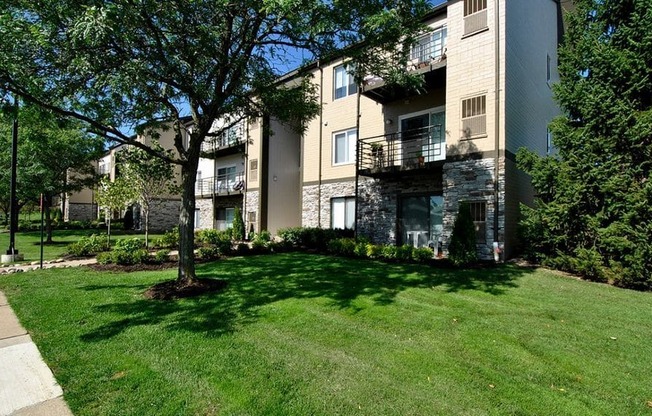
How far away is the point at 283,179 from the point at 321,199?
371cm

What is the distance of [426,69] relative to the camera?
1212 cm

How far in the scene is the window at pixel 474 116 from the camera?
1088cm

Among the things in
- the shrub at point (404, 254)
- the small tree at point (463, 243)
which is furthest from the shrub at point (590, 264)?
the shrub at point (404, 254)

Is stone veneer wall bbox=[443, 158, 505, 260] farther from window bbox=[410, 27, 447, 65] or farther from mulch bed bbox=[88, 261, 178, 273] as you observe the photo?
mulch bed bbox=[88, 261, 178, 273]

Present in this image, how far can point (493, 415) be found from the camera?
3.05 m

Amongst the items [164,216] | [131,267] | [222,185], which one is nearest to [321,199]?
[131,267]

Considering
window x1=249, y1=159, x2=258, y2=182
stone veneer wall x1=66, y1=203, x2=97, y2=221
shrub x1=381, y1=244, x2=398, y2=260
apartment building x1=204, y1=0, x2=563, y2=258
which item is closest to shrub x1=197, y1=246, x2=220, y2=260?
apartment building x1=204, y1=0, x2=563, y2=258

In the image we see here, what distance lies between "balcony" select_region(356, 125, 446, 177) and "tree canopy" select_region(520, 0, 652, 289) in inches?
136

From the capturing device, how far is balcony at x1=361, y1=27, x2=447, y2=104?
1209cm

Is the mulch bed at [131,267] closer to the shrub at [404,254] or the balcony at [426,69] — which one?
the shrub at [404,254]

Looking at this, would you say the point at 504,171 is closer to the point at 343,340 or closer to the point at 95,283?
the point at 343,340

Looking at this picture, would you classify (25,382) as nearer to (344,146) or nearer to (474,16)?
(474,16)

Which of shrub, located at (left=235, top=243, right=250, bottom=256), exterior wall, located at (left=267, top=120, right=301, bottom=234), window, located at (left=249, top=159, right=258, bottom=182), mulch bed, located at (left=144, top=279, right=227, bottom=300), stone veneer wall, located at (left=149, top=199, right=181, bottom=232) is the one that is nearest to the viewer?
mulch bed, located at (left=144, top=279, right=227, bottom=300)

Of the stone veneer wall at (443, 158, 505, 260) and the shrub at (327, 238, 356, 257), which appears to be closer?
the stone veneer wall at (443, 158, 505, 260)
